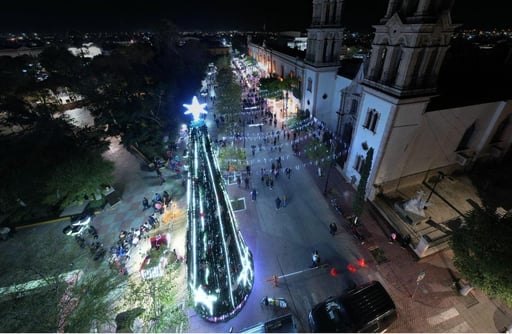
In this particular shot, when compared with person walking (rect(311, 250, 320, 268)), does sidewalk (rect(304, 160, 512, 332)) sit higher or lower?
lower

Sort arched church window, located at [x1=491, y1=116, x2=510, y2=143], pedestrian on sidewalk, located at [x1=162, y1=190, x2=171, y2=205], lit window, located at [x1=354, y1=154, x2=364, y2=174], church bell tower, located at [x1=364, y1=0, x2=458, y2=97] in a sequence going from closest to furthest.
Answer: church bell tower, located at [x1=364, y1=0, x2=458, y2=97], lit window, located at [x1=354, y1=154, x2=364, y2=174], pedestrian on sidewalk, located at [x1=162, y1=190, x2=171, y2=205], arched church window, located at [x1=491, y1=116, x2=510, y2=143]

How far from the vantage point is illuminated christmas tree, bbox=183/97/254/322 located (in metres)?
7.79

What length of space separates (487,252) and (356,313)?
6379 millimetres

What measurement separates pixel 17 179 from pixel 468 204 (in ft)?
112

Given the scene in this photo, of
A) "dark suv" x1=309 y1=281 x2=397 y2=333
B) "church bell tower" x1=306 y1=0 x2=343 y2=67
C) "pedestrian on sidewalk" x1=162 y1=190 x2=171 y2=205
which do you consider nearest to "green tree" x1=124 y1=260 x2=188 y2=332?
"dark suv" x1=309 y1=281 x2=397 y2=333

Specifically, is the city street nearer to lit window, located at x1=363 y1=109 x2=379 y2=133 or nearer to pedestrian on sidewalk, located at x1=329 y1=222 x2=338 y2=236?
pedestrian on sidewalk, located at x1=329 y1=222 x2=338 y2=236

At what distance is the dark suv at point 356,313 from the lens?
10.9 meters

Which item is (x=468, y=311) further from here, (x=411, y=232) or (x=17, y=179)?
(x=17, y=179)

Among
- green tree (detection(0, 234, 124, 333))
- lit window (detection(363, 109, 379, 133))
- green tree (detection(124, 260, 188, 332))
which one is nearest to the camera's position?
green tree (detection(0, 234, 124, 333))

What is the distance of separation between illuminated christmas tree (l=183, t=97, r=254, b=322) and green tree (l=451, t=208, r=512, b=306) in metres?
10.7

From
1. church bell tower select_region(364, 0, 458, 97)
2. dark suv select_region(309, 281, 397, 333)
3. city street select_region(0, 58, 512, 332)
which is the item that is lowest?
city street select_region(0, 58, 512, 332)

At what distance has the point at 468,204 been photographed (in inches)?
713

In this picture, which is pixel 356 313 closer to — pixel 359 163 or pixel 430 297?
pixel 430 297

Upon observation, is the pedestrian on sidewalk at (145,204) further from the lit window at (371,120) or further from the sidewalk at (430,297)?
the lit window at (371,120)
